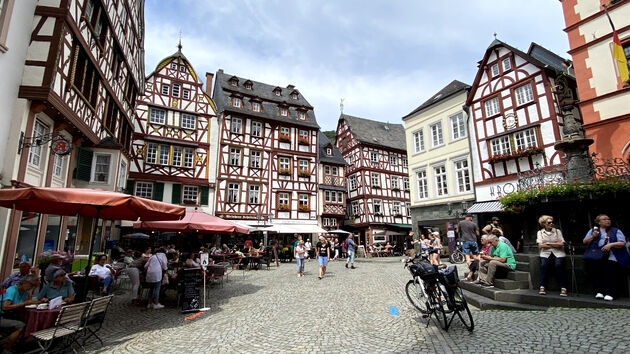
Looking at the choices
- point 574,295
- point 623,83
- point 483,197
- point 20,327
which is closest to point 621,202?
point 574,295

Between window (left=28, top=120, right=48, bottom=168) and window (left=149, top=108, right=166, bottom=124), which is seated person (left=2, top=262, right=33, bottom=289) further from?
window (left=149, top=108, right=166, bottom=124)

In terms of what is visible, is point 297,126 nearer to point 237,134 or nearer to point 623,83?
point 237,134

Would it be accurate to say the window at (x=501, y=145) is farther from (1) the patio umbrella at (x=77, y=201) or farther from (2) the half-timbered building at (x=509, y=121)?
(1) the patio umbrella at (x=77, y=201)

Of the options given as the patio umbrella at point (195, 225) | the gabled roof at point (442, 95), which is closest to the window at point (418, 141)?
the gabled roof at point (442, 95)

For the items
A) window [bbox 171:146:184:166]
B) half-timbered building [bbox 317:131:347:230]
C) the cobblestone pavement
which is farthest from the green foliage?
half-timbered building [bbox 317:131:347:230]

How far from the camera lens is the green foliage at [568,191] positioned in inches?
256

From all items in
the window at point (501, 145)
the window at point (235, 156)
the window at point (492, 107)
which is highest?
the window at point (492, 107)

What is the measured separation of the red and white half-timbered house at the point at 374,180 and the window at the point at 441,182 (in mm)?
8701

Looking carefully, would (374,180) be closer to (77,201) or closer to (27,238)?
(27,238)

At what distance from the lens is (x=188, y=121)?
24.5 m

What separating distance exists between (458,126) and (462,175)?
10.6 ft

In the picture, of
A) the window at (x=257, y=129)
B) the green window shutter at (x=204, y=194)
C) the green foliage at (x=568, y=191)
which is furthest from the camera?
the window at (x=257, y=129)

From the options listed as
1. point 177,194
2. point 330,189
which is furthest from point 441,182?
point 177,194

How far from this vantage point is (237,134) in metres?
26.5
